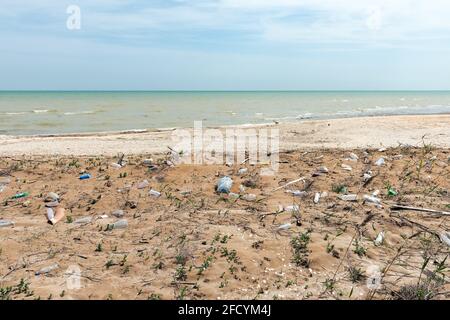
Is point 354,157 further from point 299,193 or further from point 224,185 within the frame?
point 224,185

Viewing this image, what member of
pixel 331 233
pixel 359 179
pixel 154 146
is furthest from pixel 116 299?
pixel 154 146

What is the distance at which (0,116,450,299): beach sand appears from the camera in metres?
3.33

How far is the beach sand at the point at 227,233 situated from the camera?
10.9 ft

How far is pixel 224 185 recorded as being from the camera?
18.5ft

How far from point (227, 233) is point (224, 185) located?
4.72 ft

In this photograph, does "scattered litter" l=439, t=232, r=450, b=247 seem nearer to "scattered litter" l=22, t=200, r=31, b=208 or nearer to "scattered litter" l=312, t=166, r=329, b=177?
→ "scattered litter" l=312, t=166, r=329, b=177

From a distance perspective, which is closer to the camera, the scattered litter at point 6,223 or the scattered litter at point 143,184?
the scattered litter at point 6,223

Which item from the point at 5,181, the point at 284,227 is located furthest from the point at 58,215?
the point at 284,227

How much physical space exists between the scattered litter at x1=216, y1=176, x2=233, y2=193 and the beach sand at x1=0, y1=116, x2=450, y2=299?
0.43 ft

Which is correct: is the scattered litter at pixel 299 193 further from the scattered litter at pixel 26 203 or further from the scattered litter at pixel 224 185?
the scattered litter at pixel 26 203

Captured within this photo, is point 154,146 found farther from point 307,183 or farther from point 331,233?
point 331,233

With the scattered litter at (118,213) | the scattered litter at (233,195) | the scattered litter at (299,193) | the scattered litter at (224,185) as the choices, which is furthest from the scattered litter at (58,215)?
the scattered litter at (299,193)

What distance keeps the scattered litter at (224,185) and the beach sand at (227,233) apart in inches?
5.2
